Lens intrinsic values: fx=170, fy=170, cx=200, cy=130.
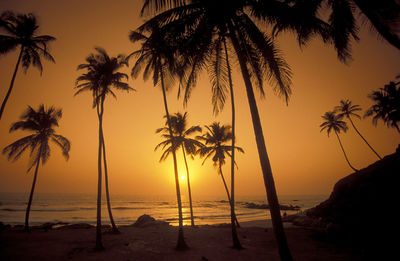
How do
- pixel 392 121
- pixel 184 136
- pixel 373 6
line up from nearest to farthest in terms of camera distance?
pixel 373 6, pixel 184 136, pixel 392 121

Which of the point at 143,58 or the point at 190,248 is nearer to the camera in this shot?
the point at 190,248

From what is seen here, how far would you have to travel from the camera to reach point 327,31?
19.2 feet

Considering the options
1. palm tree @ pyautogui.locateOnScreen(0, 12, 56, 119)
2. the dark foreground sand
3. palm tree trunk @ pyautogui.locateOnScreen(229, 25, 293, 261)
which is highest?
palm tree @ pyautogui.locateOnScreen(0, 12, 56, 119)

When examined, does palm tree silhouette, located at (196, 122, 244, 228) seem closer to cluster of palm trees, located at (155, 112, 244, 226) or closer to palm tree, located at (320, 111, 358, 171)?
cluster of palm trees, located at (155, 112, 244, 226)

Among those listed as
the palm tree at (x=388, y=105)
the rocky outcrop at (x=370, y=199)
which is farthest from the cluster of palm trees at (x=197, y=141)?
the palm tree at (x=388, y=105)

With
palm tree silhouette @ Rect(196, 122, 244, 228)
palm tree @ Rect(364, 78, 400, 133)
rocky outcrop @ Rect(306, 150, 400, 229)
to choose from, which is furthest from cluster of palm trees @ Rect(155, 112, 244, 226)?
palm tree @ Rect(364, 78, 400, 133)

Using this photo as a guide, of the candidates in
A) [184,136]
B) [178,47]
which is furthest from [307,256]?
[184,136]

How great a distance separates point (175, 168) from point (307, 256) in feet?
24.6

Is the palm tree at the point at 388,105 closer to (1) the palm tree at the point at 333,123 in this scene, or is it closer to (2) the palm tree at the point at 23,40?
(1) the palm tree at the point at 333,123

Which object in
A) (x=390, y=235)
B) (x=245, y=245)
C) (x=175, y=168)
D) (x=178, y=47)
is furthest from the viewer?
(x=175, y=168)

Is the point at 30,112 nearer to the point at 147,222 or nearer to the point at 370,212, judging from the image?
the point at 147,222

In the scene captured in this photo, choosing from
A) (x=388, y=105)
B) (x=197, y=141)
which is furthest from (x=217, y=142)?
(x=388, y=105)

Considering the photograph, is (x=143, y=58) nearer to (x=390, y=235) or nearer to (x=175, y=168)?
(x=175, y=168)

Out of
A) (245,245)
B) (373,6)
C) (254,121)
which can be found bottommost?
(245,245)
